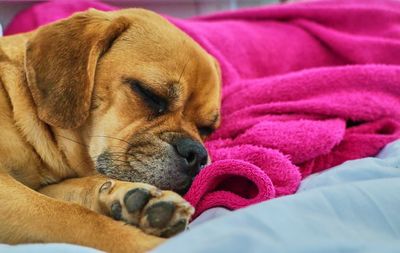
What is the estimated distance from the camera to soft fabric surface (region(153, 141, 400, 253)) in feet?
2.94

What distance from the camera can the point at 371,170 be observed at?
136 centimetres

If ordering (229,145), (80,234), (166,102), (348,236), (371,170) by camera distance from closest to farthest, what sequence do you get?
1. (348,236)
2. (80,234)
3. (371,170)
4. (166,102)
5. (229,145)

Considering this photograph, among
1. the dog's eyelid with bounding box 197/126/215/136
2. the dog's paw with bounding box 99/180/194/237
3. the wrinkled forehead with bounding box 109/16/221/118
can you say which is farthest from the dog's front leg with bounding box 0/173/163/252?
the dog's eyelid with bounding box 197/126/215/136

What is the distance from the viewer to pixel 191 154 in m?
1.41

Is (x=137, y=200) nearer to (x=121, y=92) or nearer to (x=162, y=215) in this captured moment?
(x=162, y=215)

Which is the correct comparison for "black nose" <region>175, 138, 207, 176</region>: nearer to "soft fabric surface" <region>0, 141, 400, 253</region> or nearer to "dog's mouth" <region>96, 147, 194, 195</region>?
"dog's mouth" <region>96, 147, 194, 195</region>

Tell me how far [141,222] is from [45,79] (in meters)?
0.53

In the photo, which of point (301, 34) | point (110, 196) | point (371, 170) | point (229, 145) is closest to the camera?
point (110, 196)

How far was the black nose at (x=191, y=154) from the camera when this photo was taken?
4.60 feet


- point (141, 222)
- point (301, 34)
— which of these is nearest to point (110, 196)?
point (141, 222)

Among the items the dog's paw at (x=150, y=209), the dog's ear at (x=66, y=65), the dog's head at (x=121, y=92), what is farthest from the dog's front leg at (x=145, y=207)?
the dog's ear at (x=66, y=65)

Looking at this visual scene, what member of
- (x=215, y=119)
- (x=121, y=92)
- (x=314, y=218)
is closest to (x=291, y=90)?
(x=215, y=119)

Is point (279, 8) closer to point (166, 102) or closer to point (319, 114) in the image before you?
point (319, 114)

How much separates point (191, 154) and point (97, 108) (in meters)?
0.28
